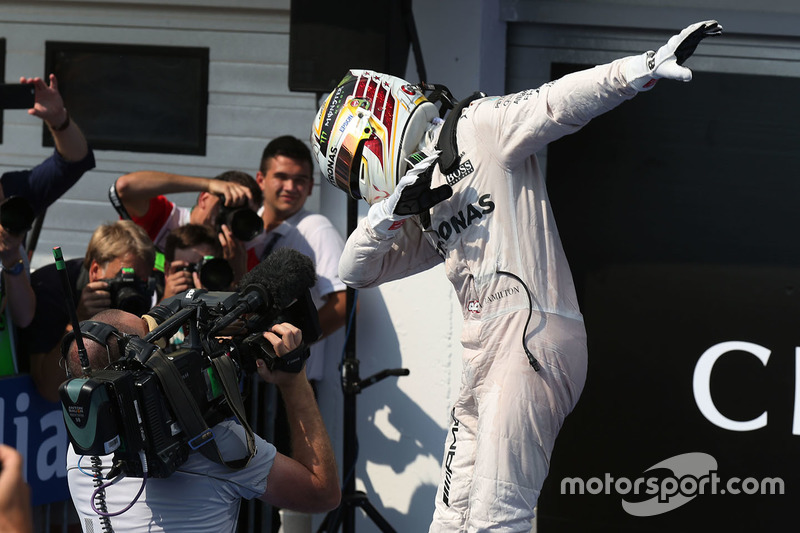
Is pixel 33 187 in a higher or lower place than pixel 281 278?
higher

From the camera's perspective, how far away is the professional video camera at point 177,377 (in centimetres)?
228

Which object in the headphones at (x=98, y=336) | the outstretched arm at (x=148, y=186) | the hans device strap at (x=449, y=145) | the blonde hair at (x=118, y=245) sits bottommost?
the headphones at (x=98, y=336)

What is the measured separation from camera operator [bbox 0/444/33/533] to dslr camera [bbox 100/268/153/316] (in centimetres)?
203

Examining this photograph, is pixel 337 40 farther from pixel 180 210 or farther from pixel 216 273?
pixel 180 210

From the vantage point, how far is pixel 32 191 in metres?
4.12

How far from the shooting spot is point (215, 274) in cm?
374

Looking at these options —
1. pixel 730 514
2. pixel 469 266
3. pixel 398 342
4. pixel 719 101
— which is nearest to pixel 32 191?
pixel 398 342

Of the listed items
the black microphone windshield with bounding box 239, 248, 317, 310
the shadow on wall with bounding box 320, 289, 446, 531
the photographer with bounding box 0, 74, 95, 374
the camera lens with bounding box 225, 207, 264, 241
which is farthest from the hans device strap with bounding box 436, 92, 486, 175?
the shadow on wall with bounding box 320, 289, 446, 531

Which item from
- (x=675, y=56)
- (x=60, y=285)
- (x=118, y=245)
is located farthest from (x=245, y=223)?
(x=675, y=56)

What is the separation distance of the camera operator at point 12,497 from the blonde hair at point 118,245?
Answer: 2.36m

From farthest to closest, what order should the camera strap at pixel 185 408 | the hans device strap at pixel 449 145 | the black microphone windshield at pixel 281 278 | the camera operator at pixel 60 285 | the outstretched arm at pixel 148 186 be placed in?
1. the outstretched arm at pixel 148 186
2. the camera operator at pixel 60 285
3. the hans device strap at pixel 449 145
4. the black microphone windshield at pixel 281 278
5. the camera strap at pixel 185 408

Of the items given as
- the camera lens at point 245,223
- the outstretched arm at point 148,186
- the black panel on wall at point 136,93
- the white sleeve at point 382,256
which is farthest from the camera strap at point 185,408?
the black panel on wall at point 136,93

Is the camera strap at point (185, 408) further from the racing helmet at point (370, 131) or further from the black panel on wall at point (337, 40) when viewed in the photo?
the black panel on wall at point (337, 40)

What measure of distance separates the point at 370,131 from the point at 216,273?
39.4 inches
